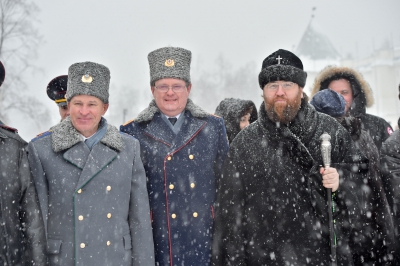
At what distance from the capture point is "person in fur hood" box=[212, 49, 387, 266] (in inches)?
143

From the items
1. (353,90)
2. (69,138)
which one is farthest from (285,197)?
(353,90)

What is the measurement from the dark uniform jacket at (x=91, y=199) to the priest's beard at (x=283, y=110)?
1.17 meters

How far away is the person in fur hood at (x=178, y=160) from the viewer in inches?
155

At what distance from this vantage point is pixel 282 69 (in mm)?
3816

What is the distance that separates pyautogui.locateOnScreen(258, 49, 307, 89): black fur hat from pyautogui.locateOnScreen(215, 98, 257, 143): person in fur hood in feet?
7.87

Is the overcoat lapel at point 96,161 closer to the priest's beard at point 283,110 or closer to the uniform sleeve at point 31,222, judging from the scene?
the uniform sleeve at point 31,222

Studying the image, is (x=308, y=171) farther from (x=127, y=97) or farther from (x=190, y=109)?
(x=127, y=97)

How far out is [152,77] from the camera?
4188mm

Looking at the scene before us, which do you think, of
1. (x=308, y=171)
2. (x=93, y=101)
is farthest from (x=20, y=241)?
(x=308, y=171)

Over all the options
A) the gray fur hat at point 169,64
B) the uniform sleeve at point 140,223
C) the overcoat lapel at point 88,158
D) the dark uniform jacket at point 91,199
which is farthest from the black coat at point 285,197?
the overcoat lapel at point 88,158

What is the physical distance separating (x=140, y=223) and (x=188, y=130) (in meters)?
0.94

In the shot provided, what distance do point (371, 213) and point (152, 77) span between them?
2338 mm

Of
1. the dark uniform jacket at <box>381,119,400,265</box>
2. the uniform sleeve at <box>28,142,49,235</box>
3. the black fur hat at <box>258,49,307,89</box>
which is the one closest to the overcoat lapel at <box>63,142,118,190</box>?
the uniform sleeve at <box>28,142,49,235</box>

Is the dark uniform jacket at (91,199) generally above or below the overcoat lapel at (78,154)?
below
